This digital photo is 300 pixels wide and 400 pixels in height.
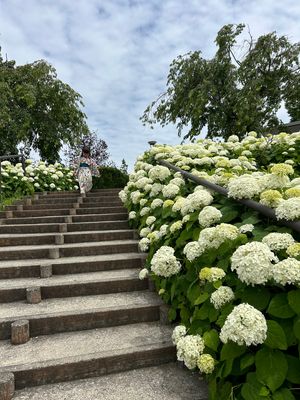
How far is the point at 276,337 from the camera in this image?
1.60 metres

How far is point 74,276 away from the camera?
3.88 m

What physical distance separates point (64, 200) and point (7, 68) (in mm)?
11806

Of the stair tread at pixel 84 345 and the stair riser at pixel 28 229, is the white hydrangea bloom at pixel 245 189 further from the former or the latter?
the stair riser at pixel 28 229

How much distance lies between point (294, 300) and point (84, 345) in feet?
6.04

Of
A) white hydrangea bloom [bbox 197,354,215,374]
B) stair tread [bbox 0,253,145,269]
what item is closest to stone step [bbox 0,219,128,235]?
stair tread [bbox 0,253,145,269]

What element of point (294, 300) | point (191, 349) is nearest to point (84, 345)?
point (191, 349)

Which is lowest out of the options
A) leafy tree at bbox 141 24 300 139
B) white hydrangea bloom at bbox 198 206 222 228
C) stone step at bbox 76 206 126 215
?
white hydrangea bloom at bbox 198 206 222 228

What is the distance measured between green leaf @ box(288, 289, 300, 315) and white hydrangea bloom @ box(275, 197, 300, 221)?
0.50 meters

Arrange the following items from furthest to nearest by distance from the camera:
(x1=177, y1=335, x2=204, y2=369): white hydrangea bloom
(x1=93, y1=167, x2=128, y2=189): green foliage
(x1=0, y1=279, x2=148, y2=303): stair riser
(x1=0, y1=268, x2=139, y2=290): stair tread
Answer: (x1=93, y1=167, x2=128, y2=189): green foliage → (x1=0, y1=268, x2=139, y2=290): stair tread → (x1=0, y1=279, x2=148, y2=303): stair riser → (x1=177, y1=335, x2=204, y2=369): white hydrangea bloom

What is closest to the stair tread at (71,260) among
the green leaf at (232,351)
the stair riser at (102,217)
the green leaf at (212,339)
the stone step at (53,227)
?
the stone step at (53,227)

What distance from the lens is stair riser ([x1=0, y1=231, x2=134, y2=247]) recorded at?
16.3 ft

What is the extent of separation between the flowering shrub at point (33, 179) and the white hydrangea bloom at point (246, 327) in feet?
26.5

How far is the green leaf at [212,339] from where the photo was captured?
1.90m

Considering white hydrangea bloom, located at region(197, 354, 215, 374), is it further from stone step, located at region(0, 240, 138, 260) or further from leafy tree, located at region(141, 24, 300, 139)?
leafy tree, located at region(141, 24, 300, 139)
